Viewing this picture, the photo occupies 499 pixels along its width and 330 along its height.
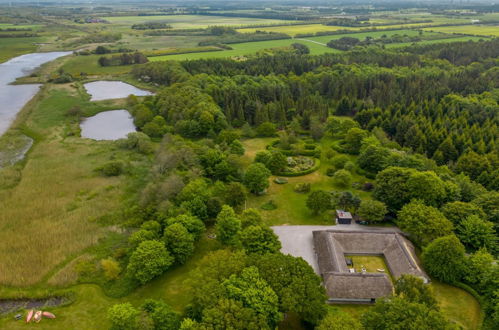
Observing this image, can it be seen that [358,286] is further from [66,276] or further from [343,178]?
[66,276]

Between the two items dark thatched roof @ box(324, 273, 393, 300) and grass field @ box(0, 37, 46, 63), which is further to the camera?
grass field @ box(0, 37, 46, 63)

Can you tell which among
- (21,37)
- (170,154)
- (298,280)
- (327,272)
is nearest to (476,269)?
(327,272)

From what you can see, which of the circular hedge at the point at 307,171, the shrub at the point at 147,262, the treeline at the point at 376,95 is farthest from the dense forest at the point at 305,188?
the circular hedge at the point at 307,171

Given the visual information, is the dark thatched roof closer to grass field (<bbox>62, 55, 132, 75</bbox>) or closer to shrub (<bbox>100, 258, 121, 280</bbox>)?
shrub (<bbox>100, 258, 121, 280</bbox>)

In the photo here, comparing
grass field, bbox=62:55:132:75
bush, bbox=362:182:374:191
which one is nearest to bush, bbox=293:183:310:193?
bush, bbox=362:182:374:191

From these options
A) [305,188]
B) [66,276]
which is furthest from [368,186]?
[66,276]

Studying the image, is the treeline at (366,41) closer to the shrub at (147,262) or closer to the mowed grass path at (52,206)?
the mowed grass path at (52,206)

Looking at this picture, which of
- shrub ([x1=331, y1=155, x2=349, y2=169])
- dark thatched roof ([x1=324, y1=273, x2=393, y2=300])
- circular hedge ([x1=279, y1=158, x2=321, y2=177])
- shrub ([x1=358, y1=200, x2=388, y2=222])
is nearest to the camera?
dark thatched roof ([x1=324, y1=273, x2=393, y2=300])

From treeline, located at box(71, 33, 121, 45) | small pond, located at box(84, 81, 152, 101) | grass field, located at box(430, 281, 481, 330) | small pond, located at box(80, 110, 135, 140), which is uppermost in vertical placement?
treeline, located at box(71, 33, 121, 45)
